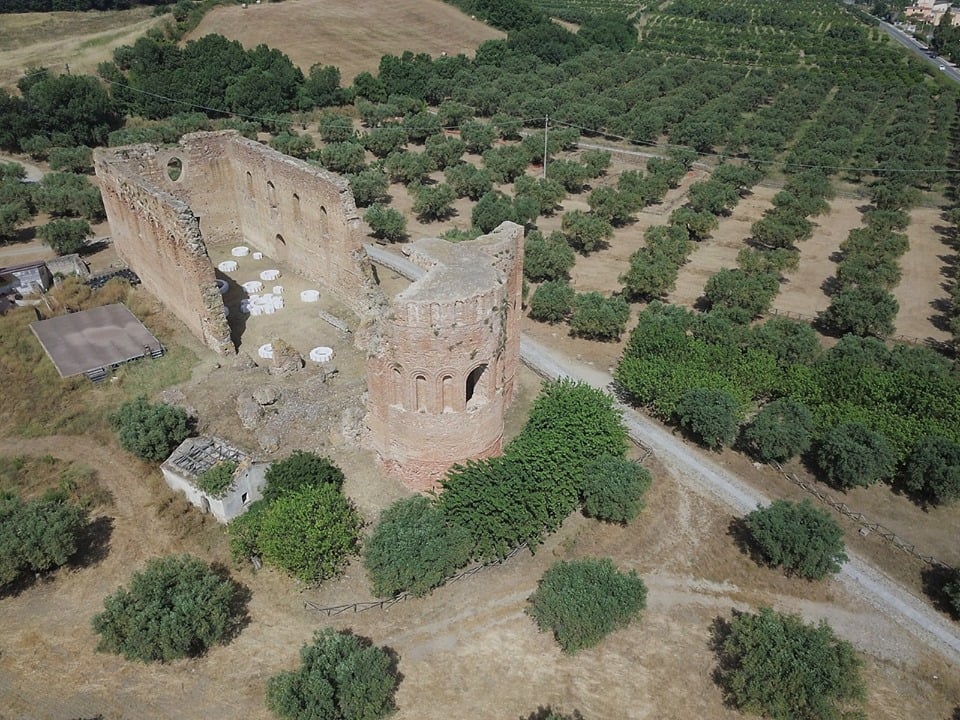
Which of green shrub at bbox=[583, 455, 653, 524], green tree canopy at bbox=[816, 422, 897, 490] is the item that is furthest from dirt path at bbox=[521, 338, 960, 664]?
green shrub at bbox=[583, 455, 653, 524]

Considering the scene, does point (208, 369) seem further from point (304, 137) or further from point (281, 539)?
point (304, 137)

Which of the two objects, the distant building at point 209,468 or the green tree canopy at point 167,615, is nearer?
the green tree canopy at point 167,615

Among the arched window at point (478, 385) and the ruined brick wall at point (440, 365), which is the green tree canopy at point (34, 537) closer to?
the ruined brick wall at point (440, 365)

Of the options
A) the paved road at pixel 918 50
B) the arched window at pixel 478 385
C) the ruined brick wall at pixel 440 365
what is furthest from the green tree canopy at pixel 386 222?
the paved road at pixel 918 50

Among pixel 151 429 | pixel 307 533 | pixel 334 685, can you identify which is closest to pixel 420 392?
pixel 307 533

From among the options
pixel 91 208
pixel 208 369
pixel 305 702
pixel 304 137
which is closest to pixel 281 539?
pixel 305 702

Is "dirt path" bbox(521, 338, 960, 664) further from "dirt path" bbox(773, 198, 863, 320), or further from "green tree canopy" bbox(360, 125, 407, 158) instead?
"green tree canopy" bbox(360, 125, 407, 158)

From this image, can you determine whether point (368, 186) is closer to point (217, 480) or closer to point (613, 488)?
point (217, 480)
